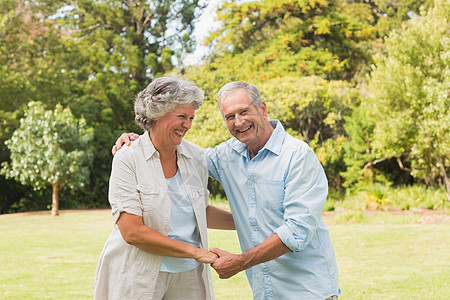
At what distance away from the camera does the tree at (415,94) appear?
46.3 feet

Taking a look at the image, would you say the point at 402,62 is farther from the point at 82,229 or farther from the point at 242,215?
the point at 242,215

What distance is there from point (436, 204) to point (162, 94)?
514 inches

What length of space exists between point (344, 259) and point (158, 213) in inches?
249

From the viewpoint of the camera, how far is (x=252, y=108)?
2619 millimetres

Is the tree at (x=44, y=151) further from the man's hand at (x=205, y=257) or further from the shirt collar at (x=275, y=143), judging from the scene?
the man's hand at (x=205, y=257)

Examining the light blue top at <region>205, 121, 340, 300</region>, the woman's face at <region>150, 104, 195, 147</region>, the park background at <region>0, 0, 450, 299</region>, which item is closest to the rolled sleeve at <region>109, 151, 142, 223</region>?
the woman's face at <region>150, 104, 195, 147</region>

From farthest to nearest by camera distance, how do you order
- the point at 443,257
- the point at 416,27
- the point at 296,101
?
the point at 296,101 < the point at 416,27 < the point at 443,257

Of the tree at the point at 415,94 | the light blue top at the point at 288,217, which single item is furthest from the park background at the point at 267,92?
the light blue top at the point at 288,217

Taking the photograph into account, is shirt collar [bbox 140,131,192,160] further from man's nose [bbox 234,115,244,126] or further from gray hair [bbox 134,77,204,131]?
man's nose [bbox 234,115,244,126]

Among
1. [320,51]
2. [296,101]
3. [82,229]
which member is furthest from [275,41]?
[82,229]

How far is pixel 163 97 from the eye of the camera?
2.35 m

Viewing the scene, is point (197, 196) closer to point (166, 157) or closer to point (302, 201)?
point (166, 157)

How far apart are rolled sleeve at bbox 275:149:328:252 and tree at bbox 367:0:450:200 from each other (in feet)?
40.1

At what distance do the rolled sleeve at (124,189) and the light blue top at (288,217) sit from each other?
59 centimetres
